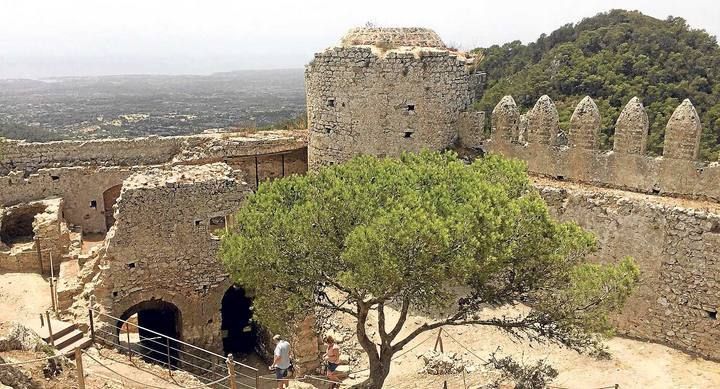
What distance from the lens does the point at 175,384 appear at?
9.02m

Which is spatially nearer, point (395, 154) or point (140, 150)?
point (395, 154)

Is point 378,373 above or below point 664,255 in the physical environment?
below

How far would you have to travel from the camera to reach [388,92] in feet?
42.8

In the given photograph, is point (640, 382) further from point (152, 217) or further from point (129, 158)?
point (129, 158)

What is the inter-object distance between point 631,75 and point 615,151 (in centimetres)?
1625

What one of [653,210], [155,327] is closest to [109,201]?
[155,327]

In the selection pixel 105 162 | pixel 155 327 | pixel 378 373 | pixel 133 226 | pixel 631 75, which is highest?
pixel 631 75

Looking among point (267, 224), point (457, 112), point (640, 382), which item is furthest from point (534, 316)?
point (457, 112)

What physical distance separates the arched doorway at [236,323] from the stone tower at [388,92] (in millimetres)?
3955

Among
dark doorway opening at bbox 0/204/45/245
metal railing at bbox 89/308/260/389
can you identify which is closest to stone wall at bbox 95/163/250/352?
metal railing at bbox 89/308/260/389

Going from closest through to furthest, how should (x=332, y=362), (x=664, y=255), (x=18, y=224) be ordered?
(x=332, y=362) → (x=664, y=255) → (x=18, y=224)

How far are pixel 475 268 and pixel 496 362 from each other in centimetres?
364

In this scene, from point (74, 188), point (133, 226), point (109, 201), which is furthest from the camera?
point (109, 201)

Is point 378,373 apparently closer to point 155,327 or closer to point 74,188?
point 155,327
